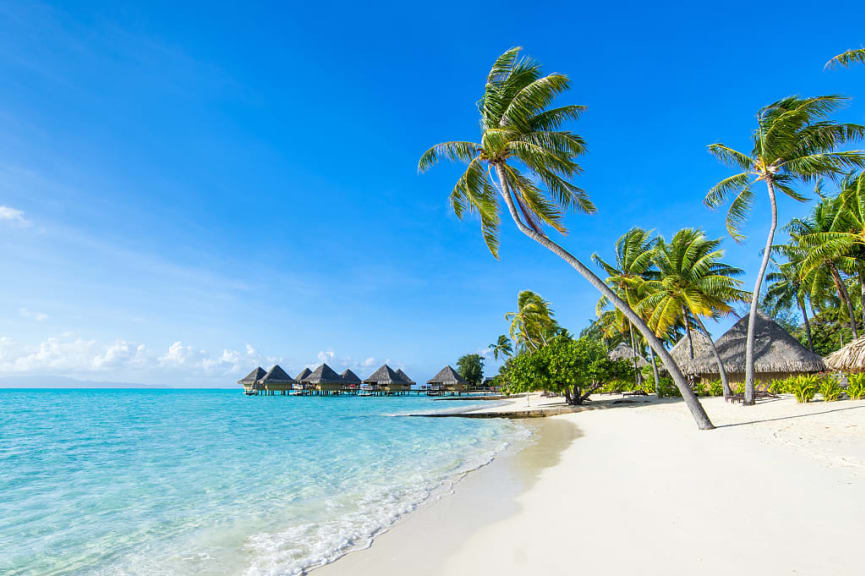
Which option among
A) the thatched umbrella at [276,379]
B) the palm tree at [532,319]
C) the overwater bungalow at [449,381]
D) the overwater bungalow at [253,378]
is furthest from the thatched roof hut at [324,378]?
the palm tree at [532,319]

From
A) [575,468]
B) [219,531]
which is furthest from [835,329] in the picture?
[219,531]

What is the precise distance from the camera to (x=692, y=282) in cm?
1764

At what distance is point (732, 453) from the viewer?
656 centimetres

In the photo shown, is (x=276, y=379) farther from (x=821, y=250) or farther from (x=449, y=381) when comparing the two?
(x=821, y=250)

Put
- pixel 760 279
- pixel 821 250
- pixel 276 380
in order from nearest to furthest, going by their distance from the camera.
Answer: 1. pixel 760 279
2. pixel 821 250
3. pixel 276 380

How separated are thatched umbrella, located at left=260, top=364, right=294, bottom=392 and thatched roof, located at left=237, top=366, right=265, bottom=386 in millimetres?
1380

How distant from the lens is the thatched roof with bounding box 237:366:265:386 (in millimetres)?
56688

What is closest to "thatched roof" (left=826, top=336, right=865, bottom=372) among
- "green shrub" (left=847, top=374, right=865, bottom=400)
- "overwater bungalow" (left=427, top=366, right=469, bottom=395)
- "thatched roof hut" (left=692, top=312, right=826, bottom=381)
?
"green shrub" (left=847, top=374, right=865, bottom=400)

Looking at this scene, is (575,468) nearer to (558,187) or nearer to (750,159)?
(558,187)

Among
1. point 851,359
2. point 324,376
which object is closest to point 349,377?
point 324,376

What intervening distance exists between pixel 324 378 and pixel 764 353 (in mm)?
45732

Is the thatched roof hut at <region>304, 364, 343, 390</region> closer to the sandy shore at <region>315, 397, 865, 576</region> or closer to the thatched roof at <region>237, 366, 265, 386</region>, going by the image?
the thatched roof at <region>237, 366, 265, 386</region>

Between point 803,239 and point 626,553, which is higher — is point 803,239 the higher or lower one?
the higher one

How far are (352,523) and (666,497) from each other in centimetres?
350
